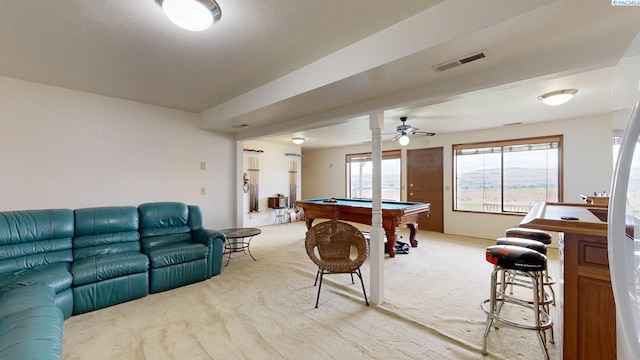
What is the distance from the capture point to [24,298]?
181 centimetres

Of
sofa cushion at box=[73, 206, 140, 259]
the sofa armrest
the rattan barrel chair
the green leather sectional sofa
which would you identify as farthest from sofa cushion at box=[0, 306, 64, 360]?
the rattan barrel chair

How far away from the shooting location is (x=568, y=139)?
4.75 metres

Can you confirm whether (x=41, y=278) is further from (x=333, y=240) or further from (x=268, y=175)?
(x=268, y=175)

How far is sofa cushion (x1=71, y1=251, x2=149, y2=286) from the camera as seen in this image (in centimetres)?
249

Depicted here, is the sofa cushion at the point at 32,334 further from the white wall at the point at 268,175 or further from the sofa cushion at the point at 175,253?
the white wall at the point at 268,175

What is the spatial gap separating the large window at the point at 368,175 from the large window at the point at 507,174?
5.14 feet

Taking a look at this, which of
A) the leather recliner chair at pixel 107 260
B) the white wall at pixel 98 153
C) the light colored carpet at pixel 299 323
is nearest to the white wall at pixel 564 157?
the light colored carpet at pixel 299 323

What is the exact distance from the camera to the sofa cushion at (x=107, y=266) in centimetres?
249

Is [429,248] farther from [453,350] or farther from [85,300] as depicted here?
[85,300]

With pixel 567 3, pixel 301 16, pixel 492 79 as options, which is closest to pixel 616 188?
pixel 567 3

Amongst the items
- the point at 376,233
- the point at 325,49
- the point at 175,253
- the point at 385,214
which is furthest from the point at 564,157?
the point at 175,253

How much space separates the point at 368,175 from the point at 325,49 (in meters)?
5.97

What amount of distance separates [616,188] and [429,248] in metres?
4.27

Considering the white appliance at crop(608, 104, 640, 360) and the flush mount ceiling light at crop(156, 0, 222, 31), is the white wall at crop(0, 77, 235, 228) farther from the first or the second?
the white appliance at crop(608, 104, 640, 360)
